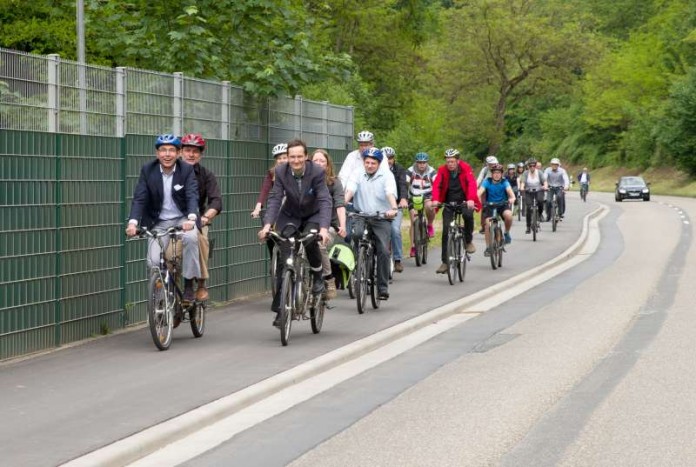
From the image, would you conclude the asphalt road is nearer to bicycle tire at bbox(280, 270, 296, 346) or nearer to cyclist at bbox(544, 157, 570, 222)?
bicycle tire at bbox(280, 270, 296, 346)

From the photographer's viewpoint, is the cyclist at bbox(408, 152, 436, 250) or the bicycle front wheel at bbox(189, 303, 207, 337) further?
the cyclist at bbox(408, 152, 436, 250)

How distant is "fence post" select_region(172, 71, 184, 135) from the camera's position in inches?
625

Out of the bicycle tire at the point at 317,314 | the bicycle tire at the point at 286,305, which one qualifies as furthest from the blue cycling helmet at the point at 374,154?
the bicycle tire at the point at 286,305

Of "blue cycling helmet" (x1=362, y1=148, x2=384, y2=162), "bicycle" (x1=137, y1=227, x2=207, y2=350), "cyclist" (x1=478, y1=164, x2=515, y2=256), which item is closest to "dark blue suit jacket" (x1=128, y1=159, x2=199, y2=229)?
"bicycle" (x1=137, y1=227, x2=207, y2=350)

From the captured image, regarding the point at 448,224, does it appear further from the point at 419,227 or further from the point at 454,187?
the point at 419,227

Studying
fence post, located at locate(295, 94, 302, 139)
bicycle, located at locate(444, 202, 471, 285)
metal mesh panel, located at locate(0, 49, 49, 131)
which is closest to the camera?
metal mesh panel, located at locate(0, 49, 49, 131)

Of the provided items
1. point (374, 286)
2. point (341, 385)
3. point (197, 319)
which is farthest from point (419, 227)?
point (341, 385)

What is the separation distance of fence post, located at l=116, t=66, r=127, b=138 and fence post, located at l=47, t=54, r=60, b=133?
1.41 meters

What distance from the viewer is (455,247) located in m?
20.4

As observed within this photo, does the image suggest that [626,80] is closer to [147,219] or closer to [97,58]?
[97,58]

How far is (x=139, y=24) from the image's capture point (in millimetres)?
20578

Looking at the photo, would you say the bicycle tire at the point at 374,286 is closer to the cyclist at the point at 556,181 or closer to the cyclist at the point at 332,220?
the cyclist at the point at 332,220

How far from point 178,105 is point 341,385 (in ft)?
20.0

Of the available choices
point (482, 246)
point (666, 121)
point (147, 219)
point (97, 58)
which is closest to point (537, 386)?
point (147, 219)
